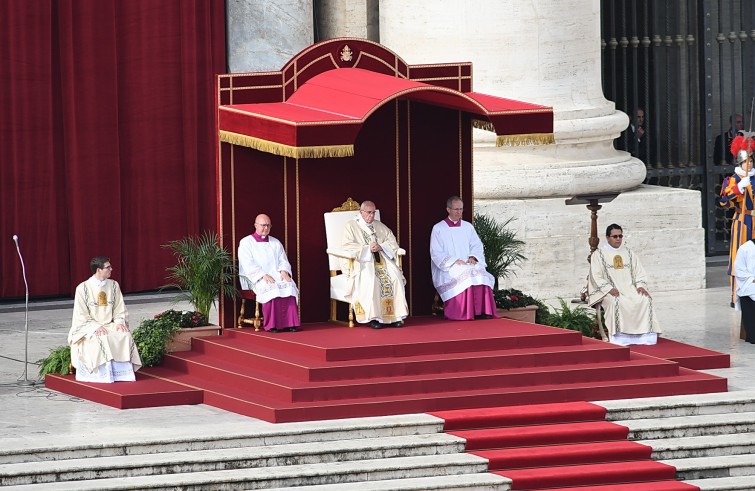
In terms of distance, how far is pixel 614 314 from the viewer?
16406 mm

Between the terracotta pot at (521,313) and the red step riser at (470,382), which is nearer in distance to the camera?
the red step riser at (470,382)

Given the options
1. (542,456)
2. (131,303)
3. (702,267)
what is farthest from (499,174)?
(542,456)

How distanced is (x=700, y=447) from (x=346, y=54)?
4998mm

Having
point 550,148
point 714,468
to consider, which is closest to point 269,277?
point 714,468

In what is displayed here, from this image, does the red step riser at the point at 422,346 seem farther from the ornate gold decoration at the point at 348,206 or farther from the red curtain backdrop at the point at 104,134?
the red curtain backdrop at the point at 104,134

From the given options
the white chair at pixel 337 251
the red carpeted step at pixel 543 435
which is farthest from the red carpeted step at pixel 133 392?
the red carpeted step at pixel 543 435

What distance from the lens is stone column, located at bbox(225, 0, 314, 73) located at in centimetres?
2045

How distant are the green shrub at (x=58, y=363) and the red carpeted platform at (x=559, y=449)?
331cm

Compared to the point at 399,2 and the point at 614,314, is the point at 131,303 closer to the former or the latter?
the point at 399,2

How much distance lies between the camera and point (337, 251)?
16031 millimetres

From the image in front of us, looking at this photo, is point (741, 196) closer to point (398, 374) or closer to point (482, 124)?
point (482, 124)

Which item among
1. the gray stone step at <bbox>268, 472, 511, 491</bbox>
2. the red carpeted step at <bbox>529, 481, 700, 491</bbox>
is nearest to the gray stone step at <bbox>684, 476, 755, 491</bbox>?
the red carpeted step at <bbox>529, 481, 700, 491</bbox>

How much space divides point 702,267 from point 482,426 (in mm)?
6945

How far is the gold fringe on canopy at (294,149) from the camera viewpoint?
15320 millimetres
